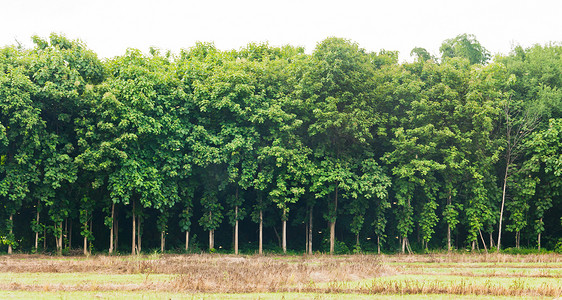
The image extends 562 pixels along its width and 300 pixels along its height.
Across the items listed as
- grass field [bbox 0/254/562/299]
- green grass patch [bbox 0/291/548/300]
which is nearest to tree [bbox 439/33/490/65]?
grass field [bbox 0/254/562/299]

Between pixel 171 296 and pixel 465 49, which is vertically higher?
pixel 465 49

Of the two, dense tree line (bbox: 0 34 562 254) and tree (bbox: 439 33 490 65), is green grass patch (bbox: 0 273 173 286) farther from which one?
tree (bbox: 439 33 490 65)

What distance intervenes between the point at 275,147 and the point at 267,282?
60.2ft

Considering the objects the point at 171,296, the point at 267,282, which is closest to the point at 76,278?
the point at 171,296

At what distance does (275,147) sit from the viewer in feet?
126

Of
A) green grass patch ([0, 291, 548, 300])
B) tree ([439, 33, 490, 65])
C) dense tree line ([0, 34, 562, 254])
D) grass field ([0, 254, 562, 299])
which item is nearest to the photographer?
green grass patch ([0, 291, 548, 300])

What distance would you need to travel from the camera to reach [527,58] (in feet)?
153

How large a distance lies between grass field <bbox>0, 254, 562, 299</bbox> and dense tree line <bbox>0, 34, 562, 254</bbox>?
10.0 metres

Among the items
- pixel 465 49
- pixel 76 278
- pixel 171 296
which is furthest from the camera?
pixel 465 49

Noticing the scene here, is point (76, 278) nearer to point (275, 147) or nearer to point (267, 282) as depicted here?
point (267, 282)

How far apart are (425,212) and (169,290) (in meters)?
27.9

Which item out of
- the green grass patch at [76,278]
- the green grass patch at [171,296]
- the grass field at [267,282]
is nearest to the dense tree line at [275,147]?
the grass field at [267,282]

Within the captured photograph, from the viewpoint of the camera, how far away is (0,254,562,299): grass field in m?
18.5

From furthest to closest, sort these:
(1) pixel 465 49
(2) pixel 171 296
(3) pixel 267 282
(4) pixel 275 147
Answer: (1) pixel 465 49 → (4) pixel 275 147 → (3) pixel 267 282 → (2) pixel 171 296
